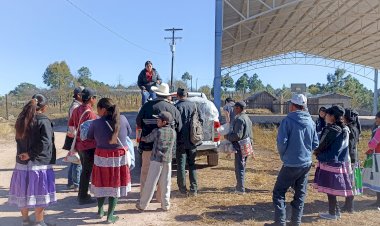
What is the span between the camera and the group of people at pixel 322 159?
196 inches

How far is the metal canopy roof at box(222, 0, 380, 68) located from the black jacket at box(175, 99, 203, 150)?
40.0ft

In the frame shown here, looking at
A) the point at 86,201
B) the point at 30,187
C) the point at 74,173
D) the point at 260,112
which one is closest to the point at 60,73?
the point at 260,112

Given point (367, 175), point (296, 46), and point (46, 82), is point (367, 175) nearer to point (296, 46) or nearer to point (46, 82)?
point (296, 46)

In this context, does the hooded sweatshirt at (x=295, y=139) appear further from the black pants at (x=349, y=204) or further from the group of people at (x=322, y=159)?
the black pants at (x=349, y=204)

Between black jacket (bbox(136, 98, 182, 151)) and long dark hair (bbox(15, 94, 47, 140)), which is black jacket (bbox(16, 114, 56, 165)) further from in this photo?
black jacket (bbox(136, 98, 182, 151))

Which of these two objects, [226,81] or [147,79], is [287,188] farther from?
[226,81]

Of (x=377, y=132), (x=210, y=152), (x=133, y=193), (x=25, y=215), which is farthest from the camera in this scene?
(x=210, y=152)

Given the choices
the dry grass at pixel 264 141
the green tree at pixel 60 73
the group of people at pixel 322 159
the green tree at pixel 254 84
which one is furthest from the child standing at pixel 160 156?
the green tree at pixel 254 84

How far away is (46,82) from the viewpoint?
3302 inches

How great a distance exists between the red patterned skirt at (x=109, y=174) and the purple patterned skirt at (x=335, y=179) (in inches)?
120

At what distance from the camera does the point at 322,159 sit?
18.4 ft

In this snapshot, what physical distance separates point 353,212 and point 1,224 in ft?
17.9

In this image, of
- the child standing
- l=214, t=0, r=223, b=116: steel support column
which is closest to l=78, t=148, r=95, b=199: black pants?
the child standing

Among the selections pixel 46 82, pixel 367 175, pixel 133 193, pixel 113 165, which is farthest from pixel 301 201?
pixel 46 82
